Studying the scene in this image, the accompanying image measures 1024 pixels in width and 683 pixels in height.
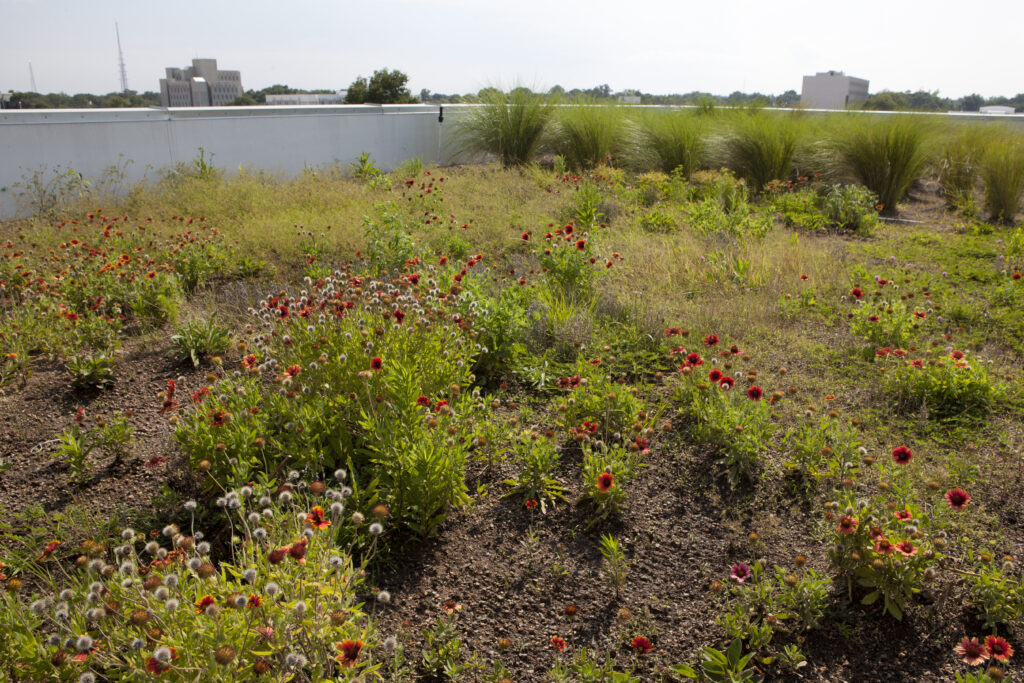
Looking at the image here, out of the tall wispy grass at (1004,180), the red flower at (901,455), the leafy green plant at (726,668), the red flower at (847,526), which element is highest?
the tall wispy grass at (1004,180)

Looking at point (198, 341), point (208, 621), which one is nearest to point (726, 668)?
point (208, 621)

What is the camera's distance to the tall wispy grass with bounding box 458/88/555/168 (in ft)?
33.2

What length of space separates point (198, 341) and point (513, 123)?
7.54 metres

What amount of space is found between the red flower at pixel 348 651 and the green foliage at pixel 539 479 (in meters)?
1.13

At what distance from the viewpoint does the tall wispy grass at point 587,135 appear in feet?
32.1

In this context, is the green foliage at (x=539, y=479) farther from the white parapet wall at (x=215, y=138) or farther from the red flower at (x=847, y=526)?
the white parapet wall at (x=215, y=138)

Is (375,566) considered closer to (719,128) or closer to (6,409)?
(6,409)

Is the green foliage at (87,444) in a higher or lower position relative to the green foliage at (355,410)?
lower

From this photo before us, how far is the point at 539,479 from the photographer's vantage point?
101 inches

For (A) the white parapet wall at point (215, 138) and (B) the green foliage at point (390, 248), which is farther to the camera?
(A) the white parapet wall at point (215, 138)

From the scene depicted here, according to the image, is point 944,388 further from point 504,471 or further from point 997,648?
point 504,471

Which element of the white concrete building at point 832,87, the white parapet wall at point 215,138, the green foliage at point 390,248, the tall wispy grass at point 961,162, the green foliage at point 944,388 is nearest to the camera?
the green foliage at point 944,388

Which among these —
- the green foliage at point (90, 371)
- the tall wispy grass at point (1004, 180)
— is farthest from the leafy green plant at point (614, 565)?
the tall wispy grass at point (1004, 180)

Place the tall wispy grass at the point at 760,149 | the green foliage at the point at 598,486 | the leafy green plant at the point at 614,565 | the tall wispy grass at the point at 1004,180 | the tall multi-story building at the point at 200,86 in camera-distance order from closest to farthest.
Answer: the leafy green plant at the point at 614,565, the green foliage at the point at 598,486, the tall wispy grass at the point at 1004,180, the tall wispy grass at the point at 760,149, the tall multi-story building at the point at 200,86
